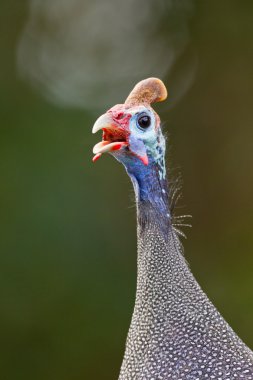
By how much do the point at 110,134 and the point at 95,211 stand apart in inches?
158

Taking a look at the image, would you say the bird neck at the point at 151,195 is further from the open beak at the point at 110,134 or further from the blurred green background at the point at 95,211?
the blurred green background at the point at 95,211

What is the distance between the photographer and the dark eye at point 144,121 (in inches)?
107

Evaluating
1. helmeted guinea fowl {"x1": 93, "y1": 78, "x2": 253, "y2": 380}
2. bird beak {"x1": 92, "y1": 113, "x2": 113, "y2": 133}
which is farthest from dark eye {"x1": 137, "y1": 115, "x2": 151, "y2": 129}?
bird beak {"x1": 92, "y1": 113, "x2": 113, "y2": 133}

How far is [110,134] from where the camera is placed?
106 inches

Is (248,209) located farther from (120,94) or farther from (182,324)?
(182,324)

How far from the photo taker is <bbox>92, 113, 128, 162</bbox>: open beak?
262cm

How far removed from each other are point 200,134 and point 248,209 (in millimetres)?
781

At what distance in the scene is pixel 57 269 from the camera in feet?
20.6

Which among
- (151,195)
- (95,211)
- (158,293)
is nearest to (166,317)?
(158,293)

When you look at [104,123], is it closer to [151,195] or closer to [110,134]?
[110,134]

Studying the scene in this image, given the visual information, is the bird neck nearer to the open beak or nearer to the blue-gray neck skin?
the blue-gray neck skin

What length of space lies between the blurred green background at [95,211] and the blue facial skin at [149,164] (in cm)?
341

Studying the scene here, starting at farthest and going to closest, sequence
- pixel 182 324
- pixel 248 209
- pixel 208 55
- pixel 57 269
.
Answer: pixel 208 55 < pixel 248 209 < pixel 57 269 < pixel 182 324

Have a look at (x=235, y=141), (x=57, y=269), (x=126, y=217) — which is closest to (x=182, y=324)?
(x=57, y=269)
